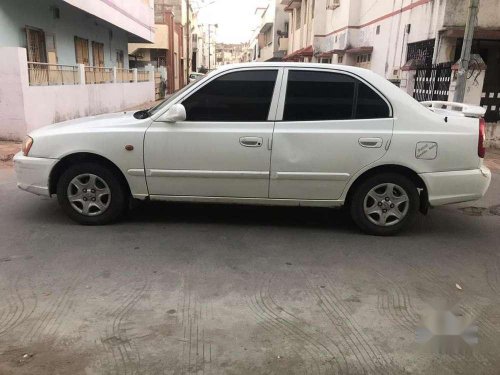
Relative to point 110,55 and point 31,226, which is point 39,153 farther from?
point 110,55

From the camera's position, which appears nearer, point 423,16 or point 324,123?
point 324,123

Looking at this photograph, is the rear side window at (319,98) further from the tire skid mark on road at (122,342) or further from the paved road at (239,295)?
the tire skid mark on road at (122,342)

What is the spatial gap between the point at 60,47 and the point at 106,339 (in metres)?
14.1

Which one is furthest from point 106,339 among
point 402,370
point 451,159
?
point 451,159

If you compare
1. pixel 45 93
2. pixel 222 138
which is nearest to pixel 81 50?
pixel 45 93

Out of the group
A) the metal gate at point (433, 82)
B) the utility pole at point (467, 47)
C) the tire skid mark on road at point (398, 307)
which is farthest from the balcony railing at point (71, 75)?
the metal gate at point (433, 82)

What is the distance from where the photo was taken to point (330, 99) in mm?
4793

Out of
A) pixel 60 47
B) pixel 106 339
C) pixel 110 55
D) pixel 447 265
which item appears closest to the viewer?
pixel 106 339

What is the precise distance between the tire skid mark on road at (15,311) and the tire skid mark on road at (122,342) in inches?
23.1

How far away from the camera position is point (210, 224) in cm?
519

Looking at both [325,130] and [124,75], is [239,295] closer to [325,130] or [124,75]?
[325,130]

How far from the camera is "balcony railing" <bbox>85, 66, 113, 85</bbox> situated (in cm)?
1440

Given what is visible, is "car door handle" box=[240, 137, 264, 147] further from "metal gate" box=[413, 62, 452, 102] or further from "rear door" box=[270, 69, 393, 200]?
"metal gate" box=[413, 62, 452, 102]

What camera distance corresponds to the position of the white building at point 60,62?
9.67m
